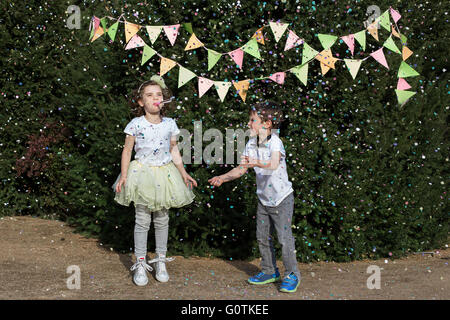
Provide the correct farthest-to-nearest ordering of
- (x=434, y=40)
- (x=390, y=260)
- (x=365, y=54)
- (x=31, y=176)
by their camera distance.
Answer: (x=31, y=176) < (x=434, y=40) < (x=390, y=260) < (x=365, y=54)

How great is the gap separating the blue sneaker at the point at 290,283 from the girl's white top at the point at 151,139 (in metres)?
1.48

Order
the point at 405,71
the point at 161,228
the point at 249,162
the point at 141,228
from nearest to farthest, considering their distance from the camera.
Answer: the point at 249,162
the point at 141,228
the point at 161,228
the point at 405,71

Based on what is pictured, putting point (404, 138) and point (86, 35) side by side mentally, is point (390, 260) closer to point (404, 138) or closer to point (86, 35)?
point (404, 138)

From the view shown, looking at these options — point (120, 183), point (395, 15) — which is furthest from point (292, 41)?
point (120, 183)

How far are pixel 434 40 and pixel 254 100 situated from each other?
288cm

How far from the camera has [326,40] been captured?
5.54 meters

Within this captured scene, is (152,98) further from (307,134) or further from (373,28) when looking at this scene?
(373,28)

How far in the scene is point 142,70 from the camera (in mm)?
5965

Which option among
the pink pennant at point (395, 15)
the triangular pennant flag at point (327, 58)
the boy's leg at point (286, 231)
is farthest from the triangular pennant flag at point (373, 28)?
the boy's leg at point (286, 231)

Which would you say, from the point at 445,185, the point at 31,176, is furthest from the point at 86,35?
the point at 445,185

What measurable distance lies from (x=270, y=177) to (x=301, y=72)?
1.35 metres

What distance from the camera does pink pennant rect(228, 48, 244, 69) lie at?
5.57 m

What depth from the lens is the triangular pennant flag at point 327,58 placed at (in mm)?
5508

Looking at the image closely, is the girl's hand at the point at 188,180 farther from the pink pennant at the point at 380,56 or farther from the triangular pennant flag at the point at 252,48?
the pink pennant at the point at 380,56
